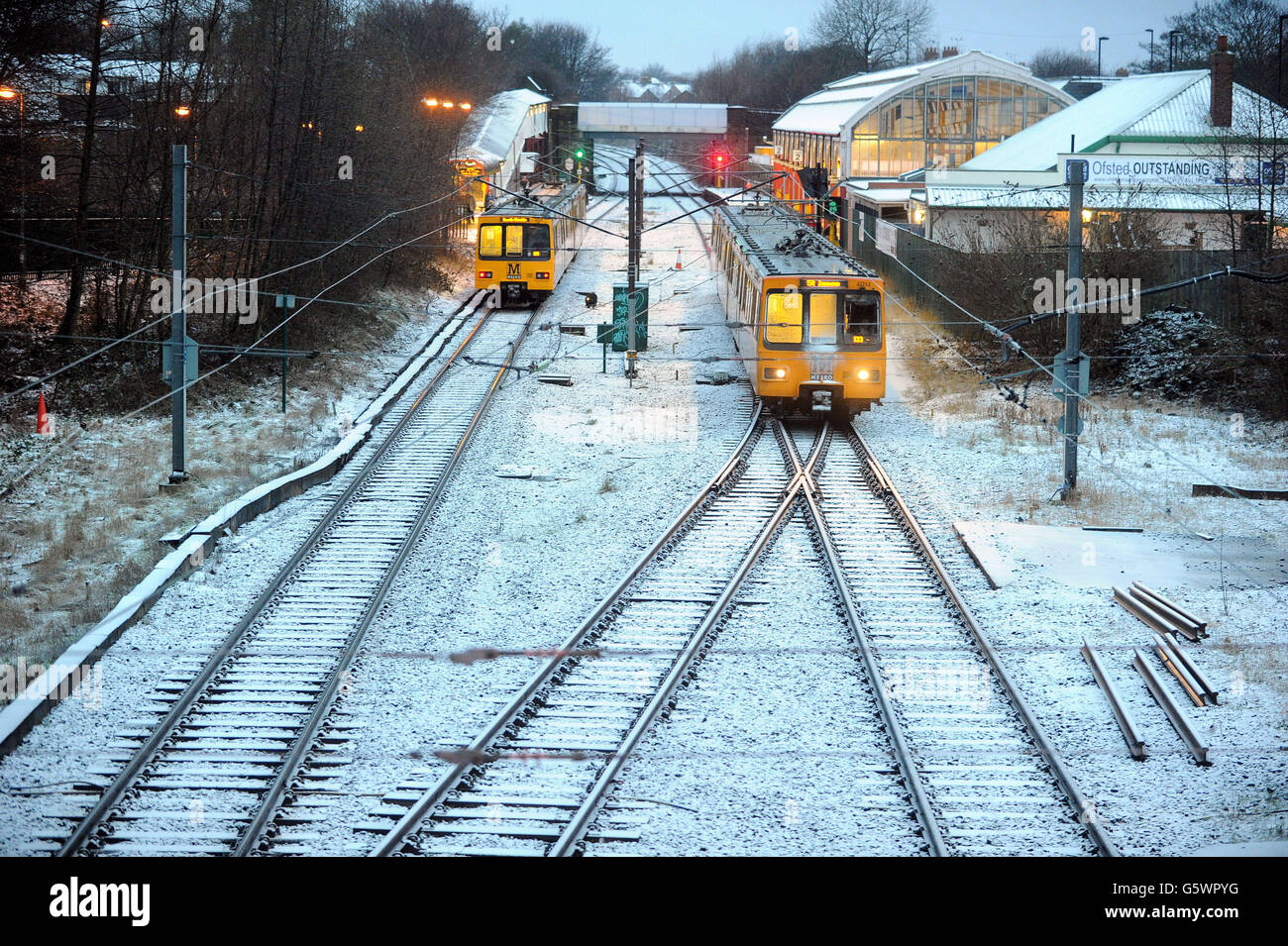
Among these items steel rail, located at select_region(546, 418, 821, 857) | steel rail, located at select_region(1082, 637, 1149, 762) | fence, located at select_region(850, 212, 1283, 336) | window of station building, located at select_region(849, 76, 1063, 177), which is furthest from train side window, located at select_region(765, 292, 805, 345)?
window of station building, located at select_region(849, 76, 1063, 177)

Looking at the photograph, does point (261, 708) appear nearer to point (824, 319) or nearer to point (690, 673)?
point (690, 673)

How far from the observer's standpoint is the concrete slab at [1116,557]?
600 inches

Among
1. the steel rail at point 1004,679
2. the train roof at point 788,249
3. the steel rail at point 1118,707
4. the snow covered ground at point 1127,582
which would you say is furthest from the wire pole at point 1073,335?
the steel rail at point 1118,707

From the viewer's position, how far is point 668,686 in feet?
39.1

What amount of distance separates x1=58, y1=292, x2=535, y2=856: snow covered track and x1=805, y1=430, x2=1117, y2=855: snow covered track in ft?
15.2

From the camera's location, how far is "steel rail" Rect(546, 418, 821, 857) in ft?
30.5

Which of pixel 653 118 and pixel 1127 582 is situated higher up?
pixel 653 118

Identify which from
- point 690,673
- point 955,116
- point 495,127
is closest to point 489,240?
point 955,116

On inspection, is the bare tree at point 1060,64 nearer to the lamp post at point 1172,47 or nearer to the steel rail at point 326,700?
the lamp post at point 1172,47

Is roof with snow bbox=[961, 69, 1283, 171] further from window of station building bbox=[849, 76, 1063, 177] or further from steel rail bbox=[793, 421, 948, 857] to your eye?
steel rail bbox=[793, 421, 948, 857]

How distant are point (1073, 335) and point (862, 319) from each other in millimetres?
5044

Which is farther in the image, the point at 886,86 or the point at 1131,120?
the point at 886,86

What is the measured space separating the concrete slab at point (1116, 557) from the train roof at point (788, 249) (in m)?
7.23
